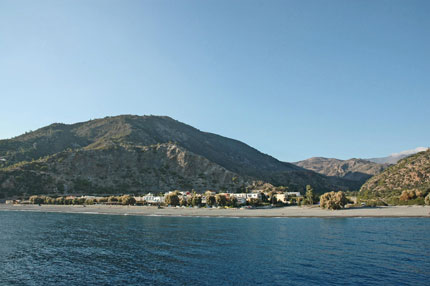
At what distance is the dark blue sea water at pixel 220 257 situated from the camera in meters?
32.9

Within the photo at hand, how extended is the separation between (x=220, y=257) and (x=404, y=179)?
147841 mm

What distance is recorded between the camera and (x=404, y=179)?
6024 inches

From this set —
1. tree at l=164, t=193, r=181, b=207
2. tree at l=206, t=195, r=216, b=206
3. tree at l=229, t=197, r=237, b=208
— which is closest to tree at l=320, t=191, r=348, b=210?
tree at l=229, t=197, r=237, b=208

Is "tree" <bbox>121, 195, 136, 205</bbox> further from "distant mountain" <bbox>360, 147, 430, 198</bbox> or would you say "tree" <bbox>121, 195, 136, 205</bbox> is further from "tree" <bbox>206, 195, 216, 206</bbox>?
"distant mountain" <bbox>360, 147, 430, 198</bbox>

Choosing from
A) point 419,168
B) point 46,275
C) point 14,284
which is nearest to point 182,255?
point 46,275

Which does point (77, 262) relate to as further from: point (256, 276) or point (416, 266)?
point (416, 266)

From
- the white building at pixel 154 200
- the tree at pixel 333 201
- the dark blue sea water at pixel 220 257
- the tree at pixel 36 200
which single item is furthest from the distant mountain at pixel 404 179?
the tree at pixel 36 200

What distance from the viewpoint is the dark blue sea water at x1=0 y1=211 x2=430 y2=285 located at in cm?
3294

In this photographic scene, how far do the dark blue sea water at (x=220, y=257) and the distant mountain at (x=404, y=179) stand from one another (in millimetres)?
91190

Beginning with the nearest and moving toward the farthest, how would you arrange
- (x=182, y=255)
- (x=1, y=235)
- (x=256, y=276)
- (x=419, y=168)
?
(x=256, y=276) < (x=182, y=255) < (x=1, y=235) < (x=419, y=168)

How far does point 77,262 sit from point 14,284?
9350mm

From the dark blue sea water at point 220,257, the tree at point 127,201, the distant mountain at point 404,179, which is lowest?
the dark blue sea water at point 220,257

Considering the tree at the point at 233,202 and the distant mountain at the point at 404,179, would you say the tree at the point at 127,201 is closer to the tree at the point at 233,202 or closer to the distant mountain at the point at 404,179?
the tree at the point at 233,202

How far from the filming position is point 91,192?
7308 inches
